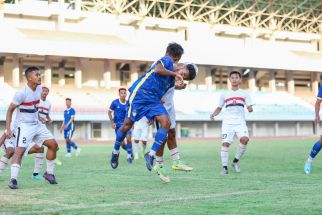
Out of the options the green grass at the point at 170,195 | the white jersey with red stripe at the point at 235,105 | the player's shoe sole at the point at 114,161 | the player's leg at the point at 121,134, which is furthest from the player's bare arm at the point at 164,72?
the white jersey with red stripe at the point at 235,105

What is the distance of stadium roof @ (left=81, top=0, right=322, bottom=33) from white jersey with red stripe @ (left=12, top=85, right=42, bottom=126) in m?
51.8

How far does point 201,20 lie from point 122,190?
6237 centimetres

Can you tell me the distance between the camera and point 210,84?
227 ft

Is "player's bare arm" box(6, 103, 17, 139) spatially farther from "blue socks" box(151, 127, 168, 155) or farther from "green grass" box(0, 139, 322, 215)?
"blue socks" box(151, 127, 168, 155)

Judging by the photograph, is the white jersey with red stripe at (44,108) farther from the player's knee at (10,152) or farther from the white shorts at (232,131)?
the white shorts at (232,131)

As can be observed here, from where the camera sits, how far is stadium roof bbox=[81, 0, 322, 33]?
6300 cm

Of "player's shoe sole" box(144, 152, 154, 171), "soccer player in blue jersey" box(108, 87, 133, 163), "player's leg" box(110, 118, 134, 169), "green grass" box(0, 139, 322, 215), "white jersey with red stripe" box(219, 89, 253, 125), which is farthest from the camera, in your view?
"soccer player in blue jersey" box(108, 87, 133, 163)

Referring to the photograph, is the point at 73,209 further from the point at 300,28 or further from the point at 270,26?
the point at 300,28

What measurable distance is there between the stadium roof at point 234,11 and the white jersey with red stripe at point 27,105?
5176 centimetres

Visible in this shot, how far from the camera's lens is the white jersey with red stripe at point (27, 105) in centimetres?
967

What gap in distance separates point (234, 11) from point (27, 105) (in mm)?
63472

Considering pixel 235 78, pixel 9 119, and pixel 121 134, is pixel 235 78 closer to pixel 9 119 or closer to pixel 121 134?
pixel 121 134

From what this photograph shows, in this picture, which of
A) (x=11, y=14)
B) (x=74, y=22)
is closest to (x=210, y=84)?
(x=74, y=22)

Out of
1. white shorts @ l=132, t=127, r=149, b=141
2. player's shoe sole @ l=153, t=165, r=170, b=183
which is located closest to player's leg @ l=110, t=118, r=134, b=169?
player's shoe sole @ l=153, t=165, r=170, b=183
